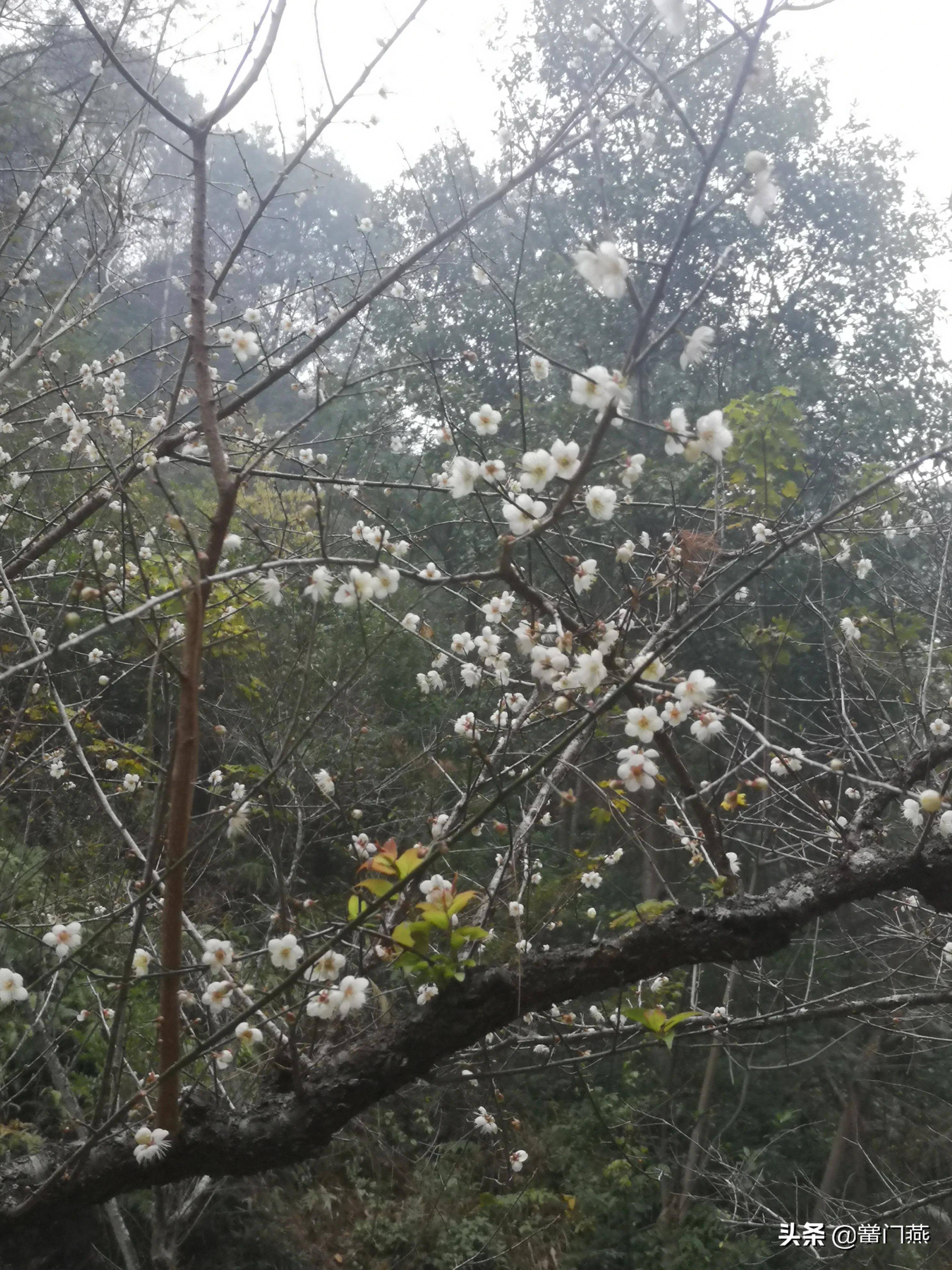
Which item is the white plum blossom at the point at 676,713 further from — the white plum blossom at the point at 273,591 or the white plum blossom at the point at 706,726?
the white plum blossom at the point at 273,591

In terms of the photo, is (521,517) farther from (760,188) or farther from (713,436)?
(760,188)

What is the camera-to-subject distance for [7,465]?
112 inches

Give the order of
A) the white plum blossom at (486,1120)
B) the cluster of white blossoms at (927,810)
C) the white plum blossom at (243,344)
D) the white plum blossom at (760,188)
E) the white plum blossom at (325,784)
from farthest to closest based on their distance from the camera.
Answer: the white plum blossom at (486,1120) → the white plum blossom at (243,344) → the white plum blossom at (325,784) → the cluster of white blossoms at (927,810) → the white plum blossom at (760,188)

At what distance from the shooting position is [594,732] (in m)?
1.94

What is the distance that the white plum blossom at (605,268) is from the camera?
3.53 ft

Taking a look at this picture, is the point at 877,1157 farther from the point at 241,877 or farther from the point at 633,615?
the point at 633,615

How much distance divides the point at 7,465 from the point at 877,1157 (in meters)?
5.42

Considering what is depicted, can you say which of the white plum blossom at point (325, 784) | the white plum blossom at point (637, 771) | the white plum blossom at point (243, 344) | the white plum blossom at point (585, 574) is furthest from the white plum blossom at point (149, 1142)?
the white plum blossom at point (243, 344)

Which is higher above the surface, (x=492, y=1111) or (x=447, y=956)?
(x=447, y=956)

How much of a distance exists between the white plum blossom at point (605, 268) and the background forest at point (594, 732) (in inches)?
6.1

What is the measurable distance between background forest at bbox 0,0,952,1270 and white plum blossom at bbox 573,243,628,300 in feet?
0.51

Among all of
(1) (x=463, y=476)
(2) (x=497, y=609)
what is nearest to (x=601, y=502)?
(1) (x=463, y=476)

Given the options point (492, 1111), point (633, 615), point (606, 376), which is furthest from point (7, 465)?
point (492, 1111)

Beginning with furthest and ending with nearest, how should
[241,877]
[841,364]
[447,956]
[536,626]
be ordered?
1. [841,364]
2. [241,877]
3. [536,626]
4. [447,956]
